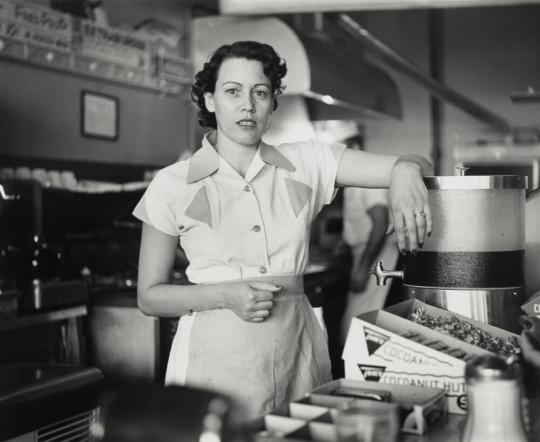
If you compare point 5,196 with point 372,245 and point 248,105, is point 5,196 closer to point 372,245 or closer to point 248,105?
point 248,105

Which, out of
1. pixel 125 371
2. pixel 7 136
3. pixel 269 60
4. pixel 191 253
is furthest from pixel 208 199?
pixel 7 136

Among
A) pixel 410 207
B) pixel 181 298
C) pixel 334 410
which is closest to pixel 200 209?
pixel 181 298

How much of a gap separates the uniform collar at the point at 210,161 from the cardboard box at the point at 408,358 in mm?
510

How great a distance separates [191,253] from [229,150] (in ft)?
0.96

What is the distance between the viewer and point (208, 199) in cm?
188

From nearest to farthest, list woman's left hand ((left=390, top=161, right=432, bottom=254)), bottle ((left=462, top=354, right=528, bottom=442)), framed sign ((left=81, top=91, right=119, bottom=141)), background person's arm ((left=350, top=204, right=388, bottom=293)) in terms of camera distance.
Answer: bottle ((left=462, top=354, right=528, bottom=442)) → woman's left hand ((left=390, top=161, right=432, bottom=254)) → framed sign ((left=81, top=91, right=119, bottom=141)) → background person's arm ((left=350, top=204, right=388, bottom=293))

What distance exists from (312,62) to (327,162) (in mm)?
2963

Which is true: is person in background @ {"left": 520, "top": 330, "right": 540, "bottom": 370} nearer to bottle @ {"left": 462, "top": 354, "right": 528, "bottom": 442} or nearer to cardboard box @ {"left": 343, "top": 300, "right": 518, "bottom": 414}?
cardboard box @ {"left": 343, "top": 300, "right": 518, "bottom": 414}

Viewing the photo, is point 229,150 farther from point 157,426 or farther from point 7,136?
point 7,136

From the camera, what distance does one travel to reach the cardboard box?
59.4 inches

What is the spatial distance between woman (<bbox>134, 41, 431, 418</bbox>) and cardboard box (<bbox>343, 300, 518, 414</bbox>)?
31cm

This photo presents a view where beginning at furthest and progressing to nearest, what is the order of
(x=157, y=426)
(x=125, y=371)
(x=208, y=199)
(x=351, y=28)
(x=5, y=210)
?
1. (x=351, y=28)
2. (x=125, y=371)
3. (x=5, y=210)
4. (x=208, y=199)
5. (x=157, y=426)

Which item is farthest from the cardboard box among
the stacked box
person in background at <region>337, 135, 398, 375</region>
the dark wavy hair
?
person in background at <region>337, 135, 398, 375</region>

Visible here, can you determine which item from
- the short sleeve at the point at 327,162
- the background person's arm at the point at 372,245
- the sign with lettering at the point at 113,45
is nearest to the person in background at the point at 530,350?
the short sleeve at the point at 327,162
